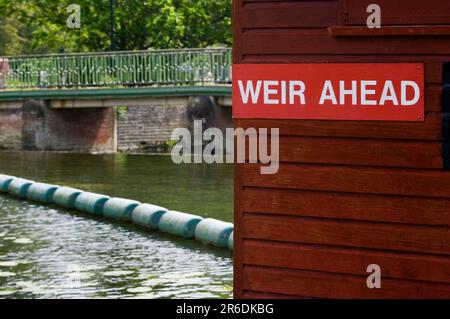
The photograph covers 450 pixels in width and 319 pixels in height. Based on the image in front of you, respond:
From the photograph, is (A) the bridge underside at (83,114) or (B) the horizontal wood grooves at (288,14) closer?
(B) the horizontal wood grooves at (288,14)

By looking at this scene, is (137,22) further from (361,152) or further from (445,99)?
(445,99)

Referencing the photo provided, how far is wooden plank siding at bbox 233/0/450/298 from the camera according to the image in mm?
7500

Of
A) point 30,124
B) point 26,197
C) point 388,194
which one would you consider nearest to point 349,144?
point 388,194

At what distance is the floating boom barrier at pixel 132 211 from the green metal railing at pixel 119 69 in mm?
10157

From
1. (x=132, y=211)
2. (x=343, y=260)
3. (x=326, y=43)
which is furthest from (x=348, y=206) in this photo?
(x=132, y=211)

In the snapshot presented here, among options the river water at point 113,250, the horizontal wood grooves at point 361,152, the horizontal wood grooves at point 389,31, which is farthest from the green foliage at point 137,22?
the horizontal wood grooves at point 389,31

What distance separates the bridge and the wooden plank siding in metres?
22.1

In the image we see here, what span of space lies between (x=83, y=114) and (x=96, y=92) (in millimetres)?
2034

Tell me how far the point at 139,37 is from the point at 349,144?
1238 inches

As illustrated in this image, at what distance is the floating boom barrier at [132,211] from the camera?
14828 millimetres

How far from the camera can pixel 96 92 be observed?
31750 millimetres

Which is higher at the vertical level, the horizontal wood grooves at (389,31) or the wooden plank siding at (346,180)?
the horizontal wood grooves at (389,31)

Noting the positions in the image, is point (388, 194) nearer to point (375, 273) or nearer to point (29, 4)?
point (375, 273)

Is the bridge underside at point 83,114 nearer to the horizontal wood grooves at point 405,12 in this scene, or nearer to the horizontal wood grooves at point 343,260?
the horizontal wood grooves at point 343,260
